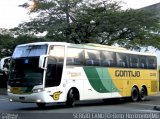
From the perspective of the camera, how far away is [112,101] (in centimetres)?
2716

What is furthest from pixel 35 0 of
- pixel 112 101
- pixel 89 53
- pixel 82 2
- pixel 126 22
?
pixel 89 53

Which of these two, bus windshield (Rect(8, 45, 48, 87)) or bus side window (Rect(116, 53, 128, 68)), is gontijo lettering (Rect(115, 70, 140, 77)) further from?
bus windshield (Rect(8, 45, 48, 87))

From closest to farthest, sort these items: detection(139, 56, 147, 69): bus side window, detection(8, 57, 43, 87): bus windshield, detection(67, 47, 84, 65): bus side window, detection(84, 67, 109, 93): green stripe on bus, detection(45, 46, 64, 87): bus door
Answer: detection(8, 57, 43, 87): bus windshield → detection(45, 46, 64, 87): bus door → detection(67, 47, 84, 65): bus side window → detection(84, 67, 109, 93): green stripe on bus → detection(139, 56, 147, 69): bus side window

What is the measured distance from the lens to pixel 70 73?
69.3 feet

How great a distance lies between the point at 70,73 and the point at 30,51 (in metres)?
2.20

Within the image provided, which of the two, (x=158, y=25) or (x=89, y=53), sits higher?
(x=158, y=25)

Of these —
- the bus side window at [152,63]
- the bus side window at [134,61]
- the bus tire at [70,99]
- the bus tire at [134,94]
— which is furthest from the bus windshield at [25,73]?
the bus side window at [152,63]

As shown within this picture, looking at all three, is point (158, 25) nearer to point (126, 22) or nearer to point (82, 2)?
point (126, 22)

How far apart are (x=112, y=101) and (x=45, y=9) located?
1682 centimetres

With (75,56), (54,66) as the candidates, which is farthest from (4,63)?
(75,56)

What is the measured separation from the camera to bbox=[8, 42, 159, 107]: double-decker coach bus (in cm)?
1970

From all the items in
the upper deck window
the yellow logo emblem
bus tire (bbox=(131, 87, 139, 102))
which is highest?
the upper deck window

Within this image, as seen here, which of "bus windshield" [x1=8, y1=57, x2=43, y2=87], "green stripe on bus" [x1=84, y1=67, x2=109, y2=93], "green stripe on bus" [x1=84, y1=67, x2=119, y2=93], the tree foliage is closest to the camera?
"bus windshield" [x1=8, y1=57, x2=43, y2=87]

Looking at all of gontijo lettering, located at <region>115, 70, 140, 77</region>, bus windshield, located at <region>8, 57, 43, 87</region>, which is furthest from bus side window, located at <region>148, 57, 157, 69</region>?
bus windshield, located at <region>8, 57, 43, 87</region>
